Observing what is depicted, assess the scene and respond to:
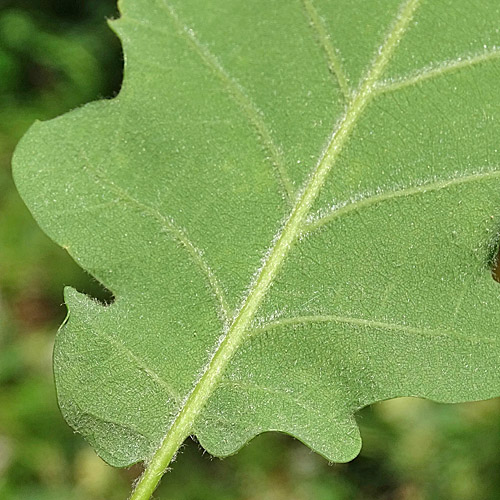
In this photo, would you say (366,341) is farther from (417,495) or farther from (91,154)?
(417,495)

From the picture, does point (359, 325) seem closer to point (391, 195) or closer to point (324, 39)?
point (391, 195)

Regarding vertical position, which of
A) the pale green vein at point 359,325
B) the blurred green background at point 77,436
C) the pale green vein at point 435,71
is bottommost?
the blurred green background at point 77,436

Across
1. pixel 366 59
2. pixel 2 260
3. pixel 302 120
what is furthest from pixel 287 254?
pixel 2 260

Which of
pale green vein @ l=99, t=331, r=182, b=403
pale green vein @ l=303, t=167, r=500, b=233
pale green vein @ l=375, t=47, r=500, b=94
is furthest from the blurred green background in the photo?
pale green vein @ l=375, t=47, r=500, b=94

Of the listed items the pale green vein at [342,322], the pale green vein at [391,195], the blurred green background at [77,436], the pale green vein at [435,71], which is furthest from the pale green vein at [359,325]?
the blurred green background at [77,436]

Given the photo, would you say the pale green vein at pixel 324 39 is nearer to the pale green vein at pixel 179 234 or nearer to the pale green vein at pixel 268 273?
the pale green vein at pixel 268 273
